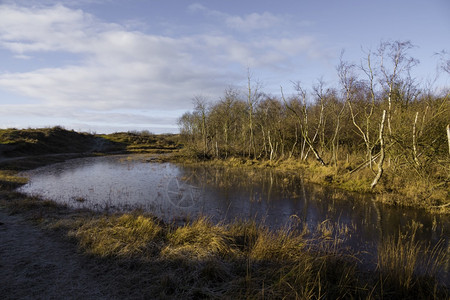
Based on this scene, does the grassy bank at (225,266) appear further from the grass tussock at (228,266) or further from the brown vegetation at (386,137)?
the brown vegetation at (386,137)

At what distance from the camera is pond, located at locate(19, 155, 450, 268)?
32.3ft

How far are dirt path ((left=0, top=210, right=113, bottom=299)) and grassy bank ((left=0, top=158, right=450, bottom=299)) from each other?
0.25 meters

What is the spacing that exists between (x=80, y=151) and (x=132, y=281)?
1841 inches

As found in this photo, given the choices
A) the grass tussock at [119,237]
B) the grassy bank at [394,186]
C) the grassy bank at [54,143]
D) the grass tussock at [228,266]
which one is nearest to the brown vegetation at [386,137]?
the grassy bank at [394,186]

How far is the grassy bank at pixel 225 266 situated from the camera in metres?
4.59

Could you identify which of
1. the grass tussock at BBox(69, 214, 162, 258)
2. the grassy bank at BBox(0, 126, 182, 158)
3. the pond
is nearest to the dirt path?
the grass tussock at BBox(69, 214, 162, 258)

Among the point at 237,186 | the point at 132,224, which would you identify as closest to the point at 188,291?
the point at 132,224

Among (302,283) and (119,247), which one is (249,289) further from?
(119,247)

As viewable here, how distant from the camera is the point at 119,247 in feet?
20.0

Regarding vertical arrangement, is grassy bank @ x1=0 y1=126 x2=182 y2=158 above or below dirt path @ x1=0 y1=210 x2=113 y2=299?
above

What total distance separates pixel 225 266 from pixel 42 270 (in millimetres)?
3742

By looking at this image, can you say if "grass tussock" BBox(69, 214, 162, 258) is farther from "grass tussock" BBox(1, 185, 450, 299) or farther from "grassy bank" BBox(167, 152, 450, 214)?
"grassy bank" BBox(167, 152, 450, 214)

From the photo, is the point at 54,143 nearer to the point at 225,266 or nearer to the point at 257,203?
the point at 257,203

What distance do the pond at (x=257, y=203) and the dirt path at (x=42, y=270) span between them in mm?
4391
